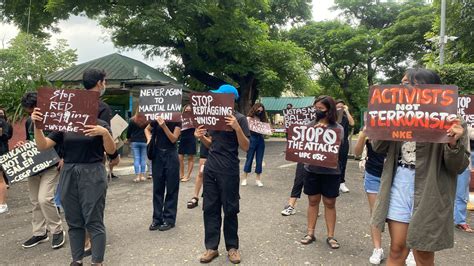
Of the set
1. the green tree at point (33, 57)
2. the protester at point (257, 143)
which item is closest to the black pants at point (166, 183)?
the protester at point (257, 143)

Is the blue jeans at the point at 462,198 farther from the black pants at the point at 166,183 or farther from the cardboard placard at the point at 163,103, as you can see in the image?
the cardboard placard at the point at 163,103

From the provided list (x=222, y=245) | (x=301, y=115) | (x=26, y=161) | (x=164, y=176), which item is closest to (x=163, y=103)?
(x=164, y=176)

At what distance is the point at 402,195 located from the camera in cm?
277

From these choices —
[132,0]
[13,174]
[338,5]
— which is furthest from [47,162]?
[338,5]

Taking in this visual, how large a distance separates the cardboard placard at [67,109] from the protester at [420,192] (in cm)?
261

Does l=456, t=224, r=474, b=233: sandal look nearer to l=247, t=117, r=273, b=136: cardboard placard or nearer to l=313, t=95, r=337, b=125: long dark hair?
l=313, t=95, r=337, b=125: long dark hair

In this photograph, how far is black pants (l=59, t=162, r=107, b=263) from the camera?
3.51 metres

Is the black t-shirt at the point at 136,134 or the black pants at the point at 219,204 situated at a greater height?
the black t-shirt at the point at 136,134

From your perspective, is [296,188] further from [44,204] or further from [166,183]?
[44,204]

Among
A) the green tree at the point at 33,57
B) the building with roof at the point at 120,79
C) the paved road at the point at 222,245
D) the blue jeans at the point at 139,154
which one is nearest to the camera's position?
the paved road at the point at 222,245

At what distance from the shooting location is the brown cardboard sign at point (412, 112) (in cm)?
256

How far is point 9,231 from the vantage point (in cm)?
522

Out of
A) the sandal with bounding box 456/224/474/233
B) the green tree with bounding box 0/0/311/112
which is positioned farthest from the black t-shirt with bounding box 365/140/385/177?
the green tree with bounding box 0/0/311/112

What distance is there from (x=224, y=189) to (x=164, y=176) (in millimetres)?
1511
